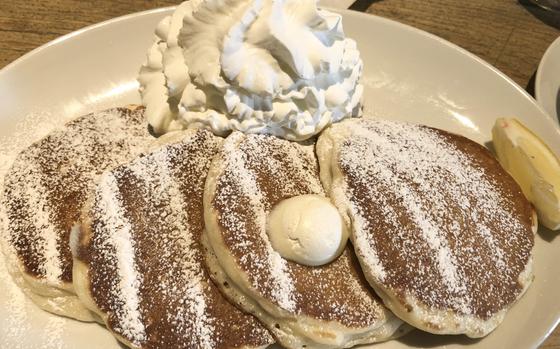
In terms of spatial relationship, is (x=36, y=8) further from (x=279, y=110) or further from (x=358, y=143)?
(x=358, y=143)

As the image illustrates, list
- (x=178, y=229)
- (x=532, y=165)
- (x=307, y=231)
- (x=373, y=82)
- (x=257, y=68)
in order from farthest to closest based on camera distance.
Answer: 1. (x=373, y=82)
2. (x=532, y=165)
3. (x=257, y=68)
4. (x=178, y=229)
5. (x=307, y=231)

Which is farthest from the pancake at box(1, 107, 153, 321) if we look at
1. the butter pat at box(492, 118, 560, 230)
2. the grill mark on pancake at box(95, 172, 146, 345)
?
the butter pat at box(492, 118, 560, 230)

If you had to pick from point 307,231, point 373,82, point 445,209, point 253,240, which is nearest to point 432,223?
point 445,209

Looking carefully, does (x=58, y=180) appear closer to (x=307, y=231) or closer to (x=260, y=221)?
(x=260, y=221)

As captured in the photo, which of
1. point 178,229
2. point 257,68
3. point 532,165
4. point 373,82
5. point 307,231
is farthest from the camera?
point 373,82

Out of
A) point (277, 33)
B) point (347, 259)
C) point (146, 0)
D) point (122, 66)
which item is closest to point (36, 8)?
point (146, 0)
